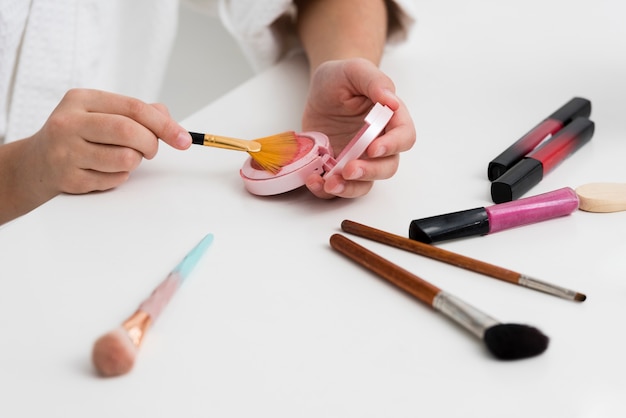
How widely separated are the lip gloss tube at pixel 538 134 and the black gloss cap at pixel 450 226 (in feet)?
0.28

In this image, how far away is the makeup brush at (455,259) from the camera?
1.35 ft

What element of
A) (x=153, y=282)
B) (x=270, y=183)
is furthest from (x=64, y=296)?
(x=270, y=183)

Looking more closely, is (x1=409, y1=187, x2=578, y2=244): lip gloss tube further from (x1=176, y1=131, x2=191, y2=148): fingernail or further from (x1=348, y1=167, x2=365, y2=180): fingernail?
(x1=176, y1=131, x2=191, y2=148): fingernail

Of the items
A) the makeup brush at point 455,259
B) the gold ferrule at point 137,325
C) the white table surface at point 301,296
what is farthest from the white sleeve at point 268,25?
the gold ferrule at point 137,325

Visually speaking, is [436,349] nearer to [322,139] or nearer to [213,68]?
[322,139]

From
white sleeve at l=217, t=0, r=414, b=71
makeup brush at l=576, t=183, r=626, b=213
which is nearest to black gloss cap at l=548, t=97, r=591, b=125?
makeup brush at l=576, t=183, r=626, b=213

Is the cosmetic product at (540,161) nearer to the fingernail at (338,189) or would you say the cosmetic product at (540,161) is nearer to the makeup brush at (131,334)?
the fingernail at (338,189)

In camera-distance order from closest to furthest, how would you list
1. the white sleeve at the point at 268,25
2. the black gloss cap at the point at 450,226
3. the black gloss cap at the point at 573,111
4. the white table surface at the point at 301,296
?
the white table surface at the point at 301,296
the black gloss cap at the point at 450,226
the black gloss cap at the point at 573,111
the white sleeve at the point at 268,25

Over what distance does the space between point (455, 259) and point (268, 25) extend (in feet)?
1.38

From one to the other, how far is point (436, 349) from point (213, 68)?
2.83ft

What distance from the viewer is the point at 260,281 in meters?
0.43

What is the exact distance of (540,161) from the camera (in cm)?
54

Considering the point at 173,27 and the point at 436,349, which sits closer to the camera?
the point at 436,349

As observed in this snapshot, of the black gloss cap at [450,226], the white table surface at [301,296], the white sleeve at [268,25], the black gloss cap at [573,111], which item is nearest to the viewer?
the white table surface at [301,296]
